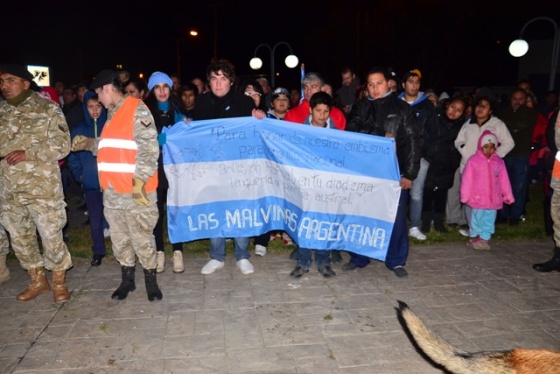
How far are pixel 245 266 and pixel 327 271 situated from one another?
994 millimetres

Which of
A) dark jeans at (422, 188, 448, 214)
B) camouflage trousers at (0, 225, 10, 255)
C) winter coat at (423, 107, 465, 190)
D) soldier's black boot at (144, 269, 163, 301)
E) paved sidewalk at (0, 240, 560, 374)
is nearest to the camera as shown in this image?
paved sidewalk at (0, 240, 560, 374)

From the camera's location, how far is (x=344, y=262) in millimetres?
6090

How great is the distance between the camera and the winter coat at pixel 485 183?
21.4 ft

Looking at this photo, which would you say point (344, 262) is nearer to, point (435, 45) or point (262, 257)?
point (262, 257)

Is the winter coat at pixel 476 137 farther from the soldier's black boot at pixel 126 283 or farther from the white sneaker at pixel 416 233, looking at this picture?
the soldier's black boot at pixel 126 283

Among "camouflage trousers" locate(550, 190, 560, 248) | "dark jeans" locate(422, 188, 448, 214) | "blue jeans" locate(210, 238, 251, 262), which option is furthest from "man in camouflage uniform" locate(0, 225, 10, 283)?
"camouflage trousers" locate(550, 190, 560, 248)

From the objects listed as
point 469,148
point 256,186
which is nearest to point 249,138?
point 256,186

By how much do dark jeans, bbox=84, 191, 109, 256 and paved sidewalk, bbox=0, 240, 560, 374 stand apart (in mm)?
232

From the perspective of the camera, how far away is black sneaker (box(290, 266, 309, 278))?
18.2 feet

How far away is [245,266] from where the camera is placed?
18.7ft

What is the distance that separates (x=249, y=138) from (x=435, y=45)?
31.4 meters

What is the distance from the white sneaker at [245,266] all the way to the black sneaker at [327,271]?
837mm

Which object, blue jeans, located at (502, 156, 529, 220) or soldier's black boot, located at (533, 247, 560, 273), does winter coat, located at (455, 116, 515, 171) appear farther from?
soldier's black boot, located at (533, 247, 560, 273)

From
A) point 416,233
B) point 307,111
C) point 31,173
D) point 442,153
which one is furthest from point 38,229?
point 442,153
